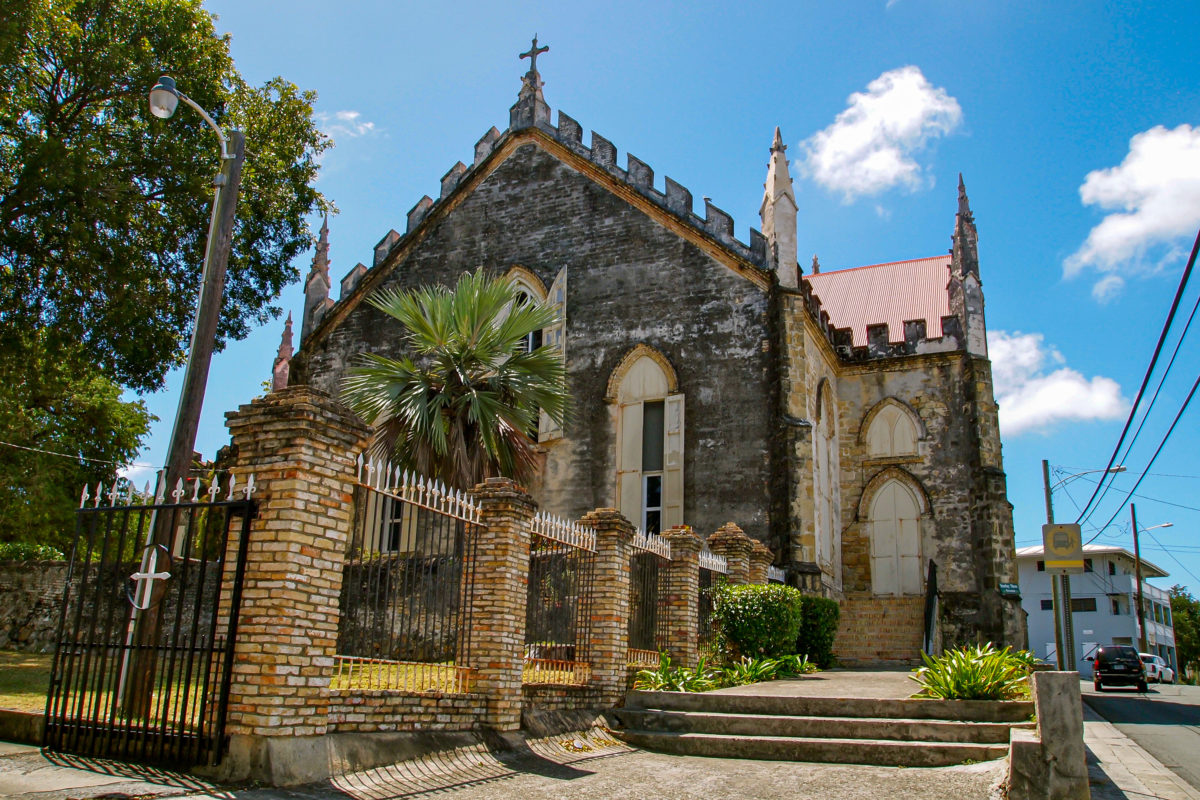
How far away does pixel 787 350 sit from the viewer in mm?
19516

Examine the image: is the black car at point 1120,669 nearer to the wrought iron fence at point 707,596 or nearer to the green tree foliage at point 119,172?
the wrought iron fence at point 707,596

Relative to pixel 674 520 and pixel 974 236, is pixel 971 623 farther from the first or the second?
pixel 974 236

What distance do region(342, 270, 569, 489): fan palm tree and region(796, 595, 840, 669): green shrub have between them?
5.57m

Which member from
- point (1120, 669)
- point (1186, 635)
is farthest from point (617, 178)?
point (1186, 635)

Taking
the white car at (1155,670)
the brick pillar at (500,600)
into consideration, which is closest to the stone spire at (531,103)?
the brick pillar at (500,600)

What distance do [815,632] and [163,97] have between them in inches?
525

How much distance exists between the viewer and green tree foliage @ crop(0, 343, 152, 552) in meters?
29.5

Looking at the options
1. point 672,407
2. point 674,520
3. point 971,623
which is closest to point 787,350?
point 672,407

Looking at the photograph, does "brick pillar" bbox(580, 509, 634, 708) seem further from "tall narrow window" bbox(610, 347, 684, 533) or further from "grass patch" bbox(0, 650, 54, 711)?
"tall narrow window" bbox(610, 347, 684, 533)

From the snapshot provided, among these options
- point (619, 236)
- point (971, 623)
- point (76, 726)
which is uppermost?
point (619, 236)

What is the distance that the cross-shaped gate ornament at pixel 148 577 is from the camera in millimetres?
7742

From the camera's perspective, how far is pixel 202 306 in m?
10.9

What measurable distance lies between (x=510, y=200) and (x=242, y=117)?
6435 mm

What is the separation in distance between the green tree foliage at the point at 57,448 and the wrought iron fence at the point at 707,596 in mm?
20703
